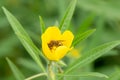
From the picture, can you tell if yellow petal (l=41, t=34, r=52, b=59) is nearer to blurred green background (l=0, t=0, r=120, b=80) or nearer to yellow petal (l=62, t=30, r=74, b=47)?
yellow petal (l=62, t=30, r=74, b=47)

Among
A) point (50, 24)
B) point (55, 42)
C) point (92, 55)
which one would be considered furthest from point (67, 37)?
point (50, 24)

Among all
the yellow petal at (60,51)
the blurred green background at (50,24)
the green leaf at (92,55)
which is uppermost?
the blurred green background at (50,24)

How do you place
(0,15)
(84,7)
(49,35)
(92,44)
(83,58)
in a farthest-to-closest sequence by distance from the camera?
(0,15)
(84,7)
(92,44)
(83,58)
(49,35)

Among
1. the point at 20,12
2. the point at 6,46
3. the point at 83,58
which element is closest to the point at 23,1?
the point at 20,12

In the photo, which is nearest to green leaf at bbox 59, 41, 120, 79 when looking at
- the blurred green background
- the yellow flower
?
the yellow flower

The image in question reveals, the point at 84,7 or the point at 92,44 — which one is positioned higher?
the point at 84,7

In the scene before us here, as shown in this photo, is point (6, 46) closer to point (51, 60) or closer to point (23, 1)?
point (23, 1)

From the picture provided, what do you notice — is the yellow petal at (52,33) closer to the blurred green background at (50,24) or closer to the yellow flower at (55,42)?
the yellow flower at (55,42)

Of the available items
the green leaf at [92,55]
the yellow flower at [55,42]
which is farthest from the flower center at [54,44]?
the green leaf at [92,55]

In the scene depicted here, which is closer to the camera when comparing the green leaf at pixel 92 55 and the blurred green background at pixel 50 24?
the green leaf at pixel 92 55
